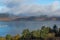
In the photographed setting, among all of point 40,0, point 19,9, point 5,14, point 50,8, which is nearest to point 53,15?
point 50,8

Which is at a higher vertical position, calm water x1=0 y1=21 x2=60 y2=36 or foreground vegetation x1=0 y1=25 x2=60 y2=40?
calm water x1=0 y1=21 x2=60 y2=36

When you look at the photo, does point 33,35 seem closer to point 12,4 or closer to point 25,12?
point 25,12

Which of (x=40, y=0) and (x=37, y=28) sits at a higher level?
(x=40, y=0)

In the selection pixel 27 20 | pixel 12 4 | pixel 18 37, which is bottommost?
pixel 18 37

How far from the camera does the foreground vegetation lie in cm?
98

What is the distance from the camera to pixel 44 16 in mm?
1005

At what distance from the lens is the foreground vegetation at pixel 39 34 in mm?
981

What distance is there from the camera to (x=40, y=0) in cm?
100

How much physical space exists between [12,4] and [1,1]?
0.31 feet

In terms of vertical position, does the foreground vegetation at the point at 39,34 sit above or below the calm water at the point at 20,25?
below

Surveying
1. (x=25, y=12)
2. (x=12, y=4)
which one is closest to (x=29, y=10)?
(x=25, y=12)

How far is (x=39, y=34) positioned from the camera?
3.22 feet

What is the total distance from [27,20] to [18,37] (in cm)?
16

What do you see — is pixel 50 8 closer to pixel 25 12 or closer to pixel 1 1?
pixel 25 12
